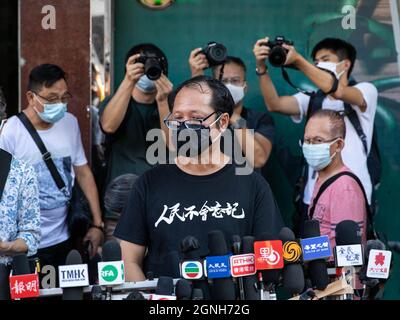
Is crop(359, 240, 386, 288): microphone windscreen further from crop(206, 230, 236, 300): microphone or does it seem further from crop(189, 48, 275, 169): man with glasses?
crop(189, 48, 275, 169): man with glasses

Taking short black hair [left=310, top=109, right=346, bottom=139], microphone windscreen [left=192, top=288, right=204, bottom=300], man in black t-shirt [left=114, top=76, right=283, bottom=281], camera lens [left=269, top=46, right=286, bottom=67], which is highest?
camera lens [left=269, top=46, right=286, bottom=67]

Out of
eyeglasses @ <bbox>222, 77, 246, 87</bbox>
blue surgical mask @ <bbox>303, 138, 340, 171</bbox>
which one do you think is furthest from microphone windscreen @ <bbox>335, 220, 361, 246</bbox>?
eyeglasses @ <bbox>222, 77, 246, 87</bbox>

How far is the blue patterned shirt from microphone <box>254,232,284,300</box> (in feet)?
5.12

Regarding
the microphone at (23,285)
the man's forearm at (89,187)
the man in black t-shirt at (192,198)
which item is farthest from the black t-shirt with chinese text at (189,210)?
the man's forearm at (89,187)

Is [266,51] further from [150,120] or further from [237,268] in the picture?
[237,268]

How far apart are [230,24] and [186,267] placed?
3859mm

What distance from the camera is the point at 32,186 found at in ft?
15.6

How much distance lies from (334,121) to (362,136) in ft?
1.88

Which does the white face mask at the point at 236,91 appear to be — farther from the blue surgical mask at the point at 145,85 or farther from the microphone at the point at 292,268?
the microphone at the point at 292,268

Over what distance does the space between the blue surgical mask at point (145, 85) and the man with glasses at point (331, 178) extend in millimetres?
1022

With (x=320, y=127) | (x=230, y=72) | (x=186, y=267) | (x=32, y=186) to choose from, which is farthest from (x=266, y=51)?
(x=186, y=267)

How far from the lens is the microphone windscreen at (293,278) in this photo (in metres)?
3.54

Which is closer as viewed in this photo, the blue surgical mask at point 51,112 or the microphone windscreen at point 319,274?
the microphone windscreen at point 319,274

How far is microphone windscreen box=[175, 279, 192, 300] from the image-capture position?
342cm
